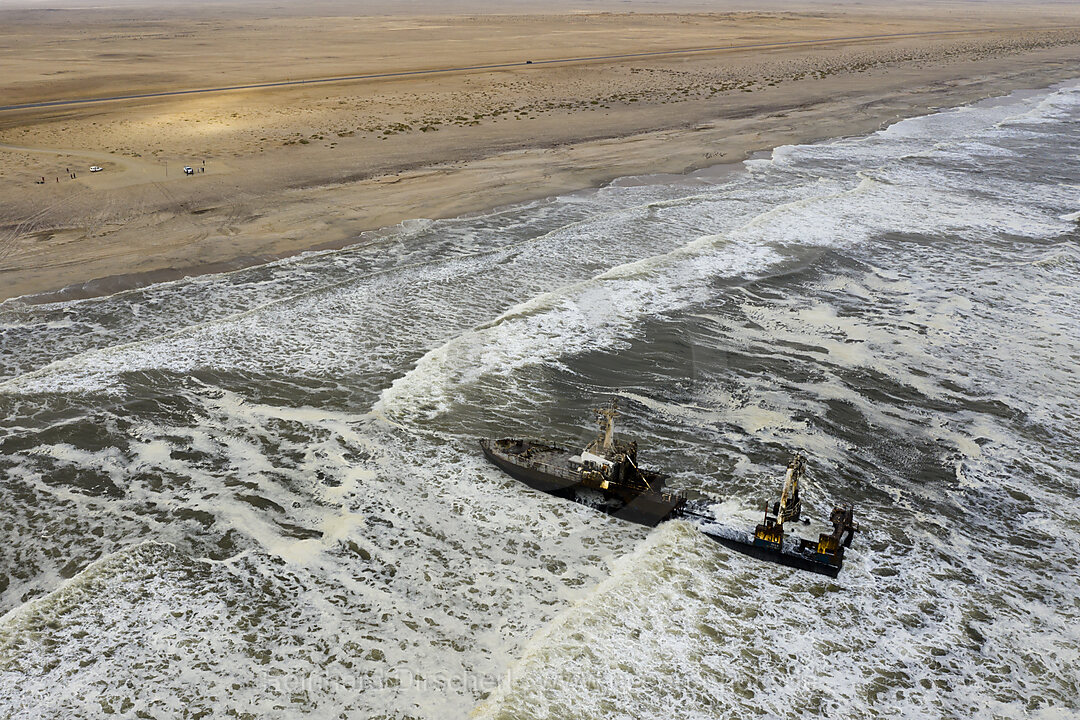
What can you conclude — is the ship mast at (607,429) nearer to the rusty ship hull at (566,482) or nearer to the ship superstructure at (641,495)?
the ship superstructure at (641,495)

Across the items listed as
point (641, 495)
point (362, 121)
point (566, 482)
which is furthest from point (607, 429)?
point (362, 121)

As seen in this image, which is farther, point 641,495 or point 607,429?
point 607,429

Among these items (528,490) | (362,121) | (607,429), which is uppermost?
(362,121)

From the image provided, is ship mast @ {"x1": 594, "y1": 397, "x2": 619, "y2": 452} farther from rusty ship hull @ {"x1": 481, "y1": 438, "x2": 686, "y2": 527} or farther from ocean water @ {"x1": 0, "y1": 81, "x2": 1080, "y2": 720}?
ocean water @ {"x1": 0, "y1": 81, "x2": 1080, "y2": 720}

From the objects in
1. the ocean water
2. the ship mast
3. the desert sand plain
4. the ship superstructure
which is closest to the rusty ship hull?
the ship superstructure

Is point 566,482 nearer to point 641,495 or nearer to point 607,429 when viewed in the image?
point 607,429

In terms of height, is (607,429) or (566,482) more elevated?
(607,429)

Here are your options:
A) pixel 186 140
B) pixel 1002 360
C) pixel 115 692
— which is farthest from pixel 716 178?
pixel 115 692
